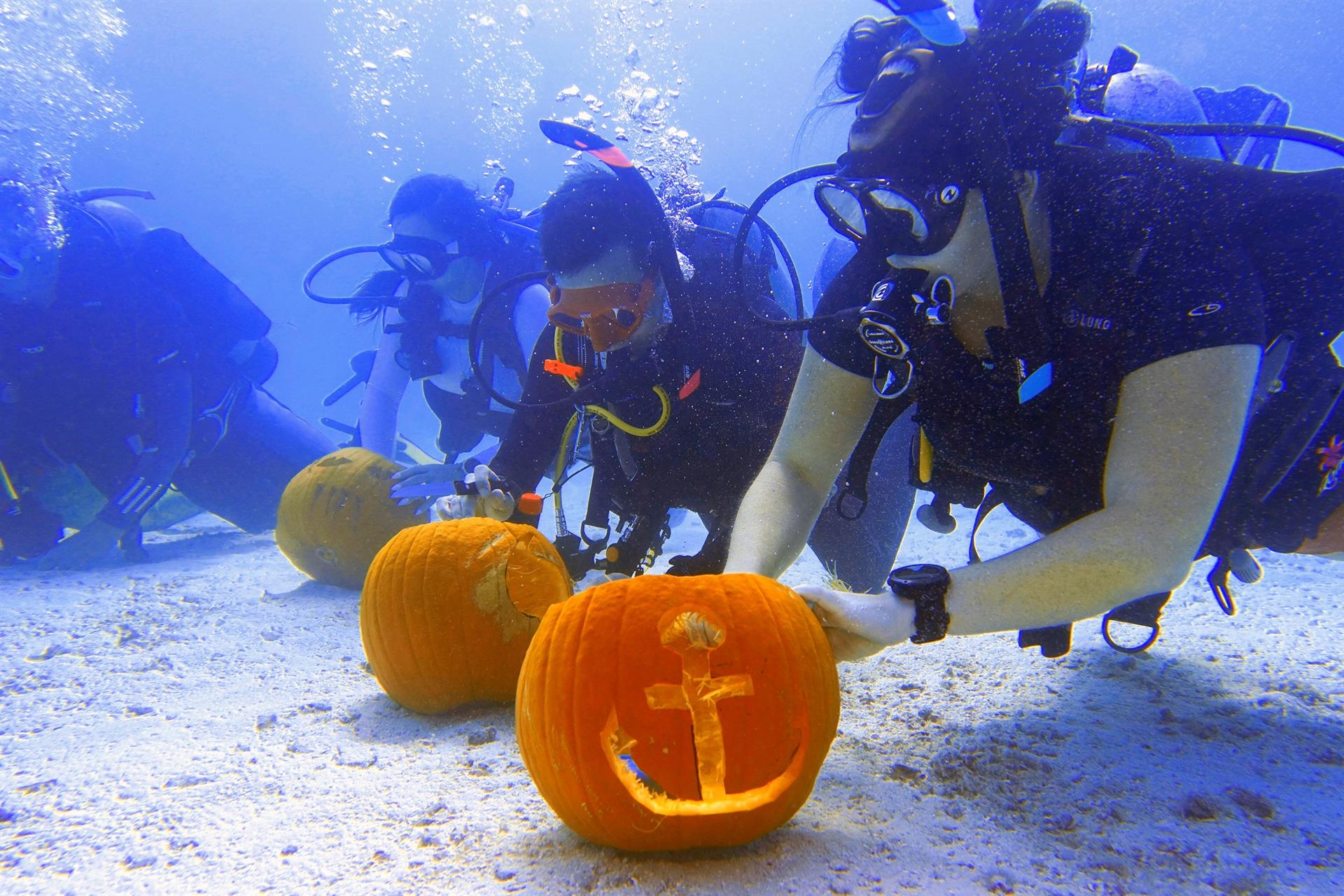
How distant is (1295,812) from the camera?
59.1 inches

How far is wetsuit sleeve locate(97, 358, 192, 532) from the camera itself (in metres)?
6.16

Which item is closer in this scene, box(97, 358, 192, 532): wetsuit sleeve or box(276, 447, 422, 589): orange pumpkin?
box(276, 447, 422, 589): orange pumpkin

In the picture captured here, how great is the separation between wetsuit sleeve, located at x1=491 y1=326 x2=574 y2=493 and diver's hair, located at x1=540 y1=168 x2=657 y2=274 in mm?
751

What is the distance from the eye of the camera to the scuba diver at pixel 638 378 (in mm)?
3475

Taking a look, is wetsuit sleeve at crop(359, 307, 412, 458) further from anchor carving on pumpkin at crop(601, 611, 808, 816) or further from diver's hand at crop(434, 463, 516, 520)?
anchor carving on pumpkin at crop(601, 611, 808, 816)

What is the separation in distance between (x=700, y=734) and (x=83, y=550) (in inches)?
302

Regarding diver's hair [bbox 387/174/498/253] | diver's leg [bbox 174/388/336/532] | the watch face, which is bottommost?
diver's leg [bbox 174/388/336/532]

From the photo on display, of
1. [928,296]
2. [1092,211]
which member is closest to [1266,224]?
[1092,211]

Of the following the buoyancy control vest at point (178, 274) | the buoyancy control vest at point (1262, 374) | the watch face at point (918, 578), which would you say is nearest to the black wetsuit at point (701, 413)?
the buoyancy control vest at point (1262, 374)

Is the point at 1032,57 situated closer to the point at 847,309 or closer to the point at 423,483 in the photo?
the point at 847,309

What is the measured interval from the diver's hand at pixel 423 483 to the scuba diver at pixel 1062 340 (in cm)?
266

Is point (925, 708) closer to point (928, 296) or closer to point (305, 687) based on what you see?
point (928, 296)

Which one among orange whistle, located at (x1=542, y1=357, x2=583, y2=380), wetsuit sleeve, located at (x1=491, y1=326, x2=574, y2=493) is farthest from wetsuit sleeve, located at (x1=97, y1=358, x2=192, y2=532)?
orange whistle, located at (x1=542, y1=357, x2=583, y2=380)

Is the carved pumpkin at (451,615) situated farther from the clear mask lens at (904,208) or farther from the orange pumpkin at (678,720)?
the clear mask lens at (904,208)
